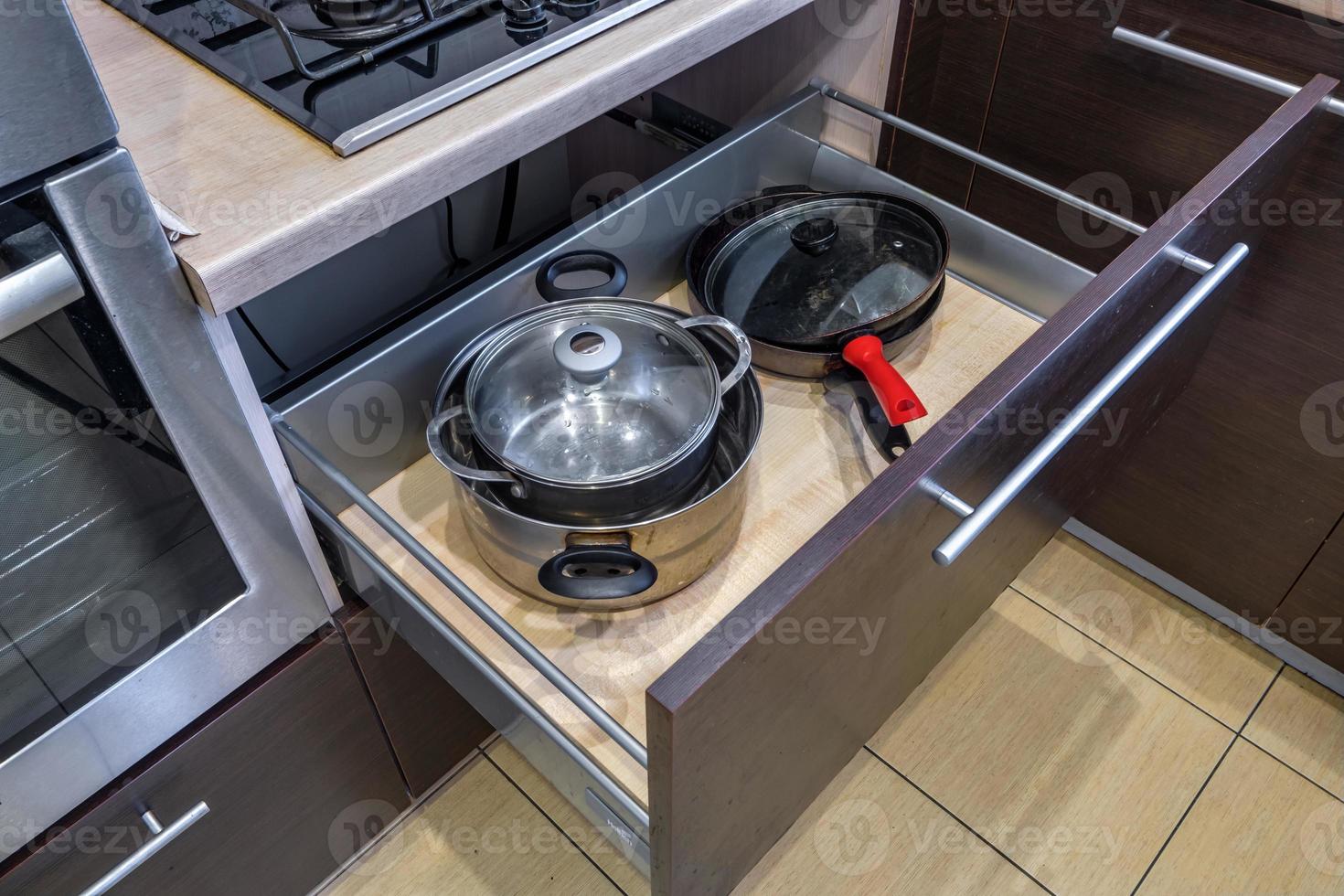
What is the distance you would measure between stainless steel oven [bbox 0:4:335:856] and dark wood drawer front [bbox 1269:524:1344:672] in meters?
1.11

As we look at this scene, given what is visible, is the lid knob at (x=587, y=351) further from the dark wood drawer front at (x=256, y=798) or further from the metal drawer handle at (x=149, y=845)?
the metal drawer handle at (x=149, y=845)

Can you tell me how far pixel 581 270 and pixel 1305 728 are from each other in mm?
1090

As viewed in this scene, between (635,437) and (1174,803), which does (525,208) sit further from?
(1174,803)

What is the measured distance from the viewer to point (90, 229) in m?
0.59

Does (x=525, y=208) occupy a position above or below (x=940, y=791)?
above

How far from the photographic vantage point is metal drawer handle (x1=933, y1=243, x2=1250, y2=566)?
67 centimetres

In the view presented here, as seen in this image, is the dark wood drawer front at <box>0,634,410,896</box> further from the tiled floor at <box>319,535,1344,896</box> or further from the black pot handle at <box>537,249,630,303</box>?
the black pot handle at <box>537,249,630,303</box>

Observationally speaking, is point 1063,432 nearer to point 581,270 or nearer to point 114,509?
point 581,270

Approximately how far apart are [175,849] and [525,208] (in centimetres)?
78

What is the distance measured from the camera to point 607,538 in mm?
727

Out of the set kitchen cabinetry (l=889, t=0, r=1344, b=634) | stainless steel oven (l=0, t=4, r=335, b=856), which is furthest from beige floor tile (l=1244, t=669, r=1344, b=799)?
stainless steel oven (l=0, t=4, r=335, b=856)

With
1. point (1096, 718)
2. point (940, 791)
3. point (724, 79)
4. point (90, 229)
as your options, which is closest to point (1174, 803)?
point (1096, 718)

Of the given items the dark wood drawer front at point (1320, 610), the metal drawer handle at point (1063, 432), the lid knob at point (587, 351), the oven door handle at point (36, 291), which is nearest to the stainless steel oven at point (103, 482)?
the oven door handle at point (36, 291)

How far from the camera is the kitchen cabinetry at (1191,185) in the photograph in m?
1.02
